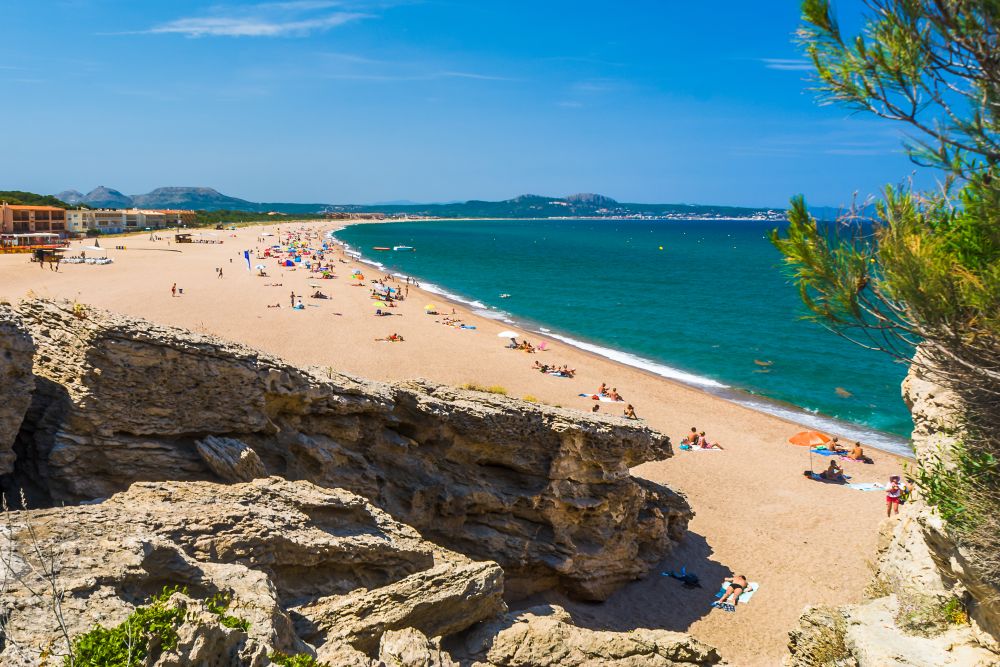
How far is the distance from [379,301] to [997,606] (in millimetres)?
43832

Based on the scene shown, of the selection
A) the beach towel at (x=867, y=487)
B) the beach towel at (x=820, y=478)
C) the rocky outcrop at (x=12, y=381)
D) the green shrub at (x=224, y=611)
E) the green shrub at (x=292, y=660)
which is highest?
the rocky outcrop at (x=12, y=381)

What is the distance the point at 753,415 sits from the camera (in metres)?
28.7

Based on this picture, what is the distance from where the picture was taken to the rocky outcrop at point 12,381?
7.90 m

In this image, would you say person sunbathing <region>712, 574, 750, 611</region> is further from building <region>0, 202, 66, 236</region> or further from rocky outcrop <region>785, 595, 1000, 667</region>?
building <region>0, 202, 66, 236</region>

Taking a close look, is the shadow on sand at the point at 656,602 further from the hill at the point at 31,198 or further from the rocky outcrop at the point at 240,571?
the hill at the point at 31,198

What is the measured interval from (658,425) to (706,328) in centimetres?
2517

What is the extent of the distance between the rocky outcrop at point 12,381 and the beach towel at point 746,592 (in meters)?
12.9

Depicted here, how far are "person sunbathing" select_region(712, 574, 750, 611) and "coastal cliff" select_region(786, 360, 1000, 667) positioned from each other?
504cm

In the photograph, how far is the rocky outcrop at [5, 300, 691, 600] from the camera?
8.82 metres

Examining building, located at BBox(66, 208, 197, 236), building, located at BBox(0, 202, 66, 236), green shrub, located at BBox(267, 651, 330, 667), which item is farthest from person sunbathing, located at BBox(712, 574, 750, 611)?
building, located at BBox(66, 208, 197, 236)

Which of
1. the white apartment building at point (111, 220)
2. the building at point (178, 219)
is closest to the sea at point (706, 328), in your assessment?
the white apartment building at point (111, 220)

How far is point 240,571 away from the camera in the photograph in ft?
22.7

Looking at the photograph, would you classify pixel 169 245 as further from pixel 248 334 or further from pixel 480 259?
pixel 248 334

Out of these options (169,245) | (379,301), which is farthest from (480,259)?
(379,301)
